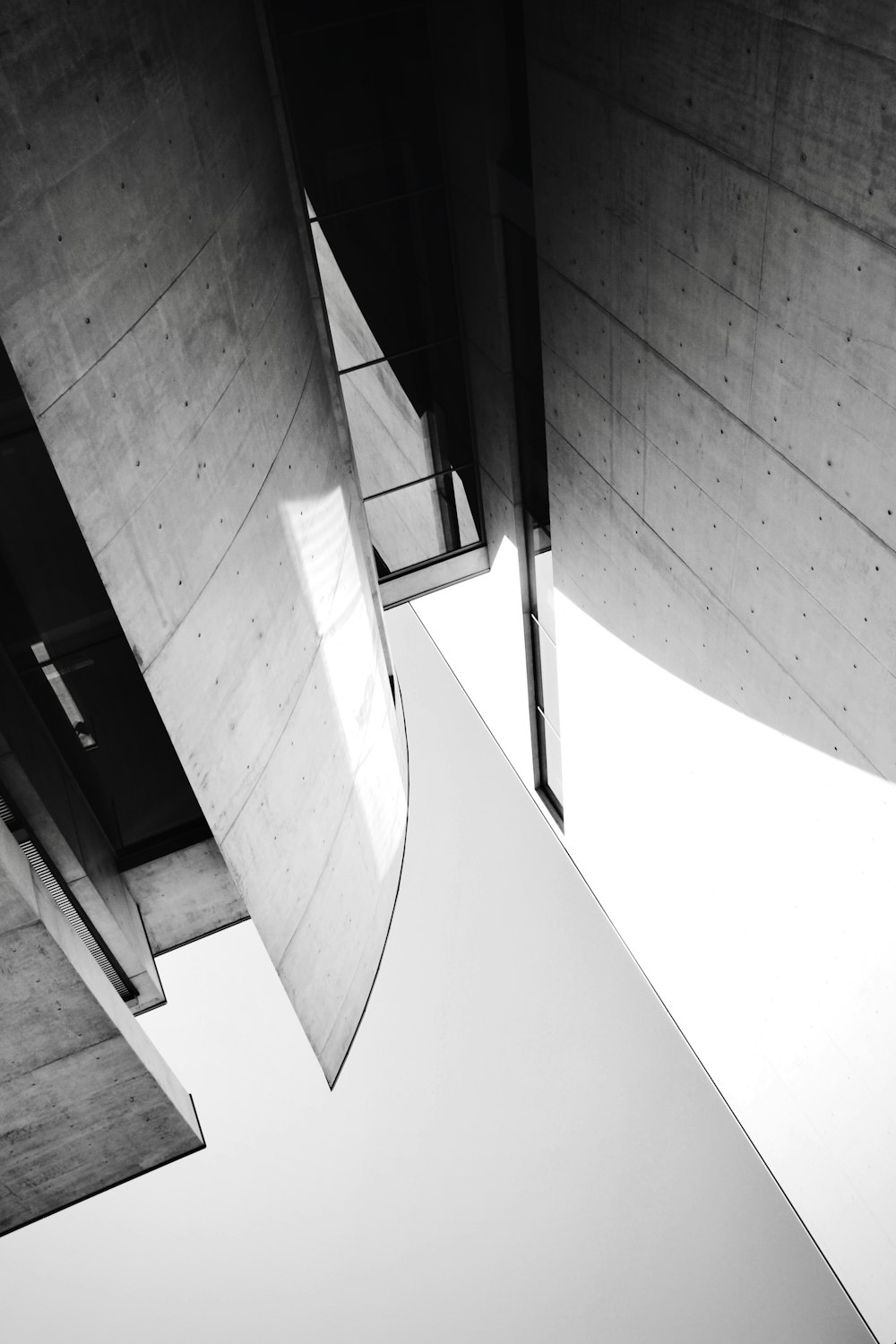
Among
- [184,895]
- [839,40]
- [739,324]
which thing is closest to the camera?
[839,40]

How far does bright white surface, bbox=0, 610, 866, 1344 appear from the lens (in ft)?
50.6

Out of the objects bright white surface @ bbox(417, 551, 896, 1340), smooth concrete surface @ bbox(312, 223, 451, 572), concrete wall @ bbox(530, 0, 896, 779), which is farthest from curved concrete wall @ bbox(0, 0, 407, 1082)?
bright white surface @ bbox(417, 551, 896, 1340)

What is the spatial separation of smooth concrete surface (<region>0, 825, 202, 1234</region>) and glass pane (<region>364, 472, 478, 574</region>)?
792cm

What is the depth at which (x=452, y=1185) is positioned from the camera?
16359 mm

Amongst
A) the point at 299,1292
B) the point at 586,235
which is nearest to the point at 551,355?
the point at 586,235

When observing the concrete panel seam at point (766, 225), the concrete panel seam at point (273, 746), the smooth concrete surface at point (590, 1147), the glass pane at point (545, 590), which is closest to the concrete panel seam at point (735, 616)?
the concrete panel seam at point (766, 225)

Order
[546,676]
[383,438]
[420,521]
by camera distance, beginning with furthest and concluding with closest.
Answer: [546,676] → [420,521] → [383,438]

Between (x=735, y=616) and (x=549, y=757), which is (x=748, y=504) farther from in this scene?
(x=549, y=757)

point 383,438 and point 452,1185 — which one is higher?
point 383,438

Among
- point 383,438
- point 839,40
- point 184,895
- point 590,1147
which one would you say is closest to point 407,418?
point 383,438

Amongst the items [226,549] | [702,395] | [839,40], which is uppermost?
[226,549]

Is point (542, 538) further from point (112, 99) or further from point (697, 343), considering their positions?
point (112, 99)

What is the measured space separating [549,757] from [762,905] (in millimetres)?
6870

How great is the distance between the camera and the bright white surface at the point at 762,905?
10016 mm
